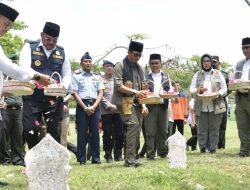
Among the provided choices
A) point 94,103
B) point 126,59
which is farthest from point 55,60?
point 94,103

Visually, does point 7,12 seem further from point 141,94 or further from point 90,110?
point 90,110

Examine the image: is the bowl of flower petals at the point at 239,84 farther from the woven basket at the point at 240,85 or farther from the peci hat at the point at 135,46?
the peci hat at the point at 135,46

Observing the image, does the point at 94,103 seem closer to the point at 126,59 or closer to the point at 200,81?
the point at 126,59

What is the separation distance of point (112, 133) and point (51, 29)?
11.9 feet

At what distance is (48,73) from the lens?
6867 mm

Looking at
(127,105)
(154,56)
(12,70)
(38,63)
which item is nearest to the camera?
(12,70)

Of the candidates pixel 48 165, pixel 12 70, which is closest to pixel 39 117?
pixel 12 70

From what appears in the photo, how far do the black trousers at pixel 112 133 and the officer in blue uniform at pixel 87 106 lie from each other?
43 centimetres

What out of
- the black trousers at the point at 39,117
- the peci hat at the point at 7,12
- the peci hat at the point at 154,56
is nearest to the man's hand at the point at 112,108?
the peci hat at the point at 154,56

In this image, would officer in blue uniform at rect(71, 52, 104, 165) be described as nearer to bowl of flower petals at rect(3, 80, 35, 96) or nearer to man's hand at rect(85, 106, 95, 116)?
man's hand at rect(85, 106, 95, 116)

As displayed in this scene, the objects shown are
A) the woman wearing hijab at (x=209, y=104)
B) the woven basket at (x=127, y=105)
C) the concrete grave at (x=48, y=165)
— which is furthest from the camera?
the woman wearing hijab at (x=209, y=104)

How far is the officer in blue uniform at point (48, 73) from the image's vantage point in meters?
6.60

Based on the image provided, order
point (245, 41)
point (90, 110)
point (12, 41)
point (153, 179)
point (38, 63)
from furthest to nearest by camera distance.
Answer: point (12, 41) < point (245, 41) < point (90, 110) < point (38, 63) < point (153, 179)

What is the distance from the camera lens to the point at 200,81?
10.3 m
